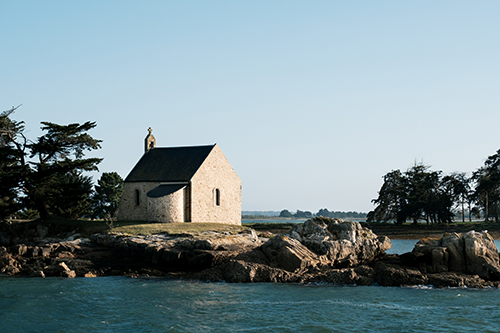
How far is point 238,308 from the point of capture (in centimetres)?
2012

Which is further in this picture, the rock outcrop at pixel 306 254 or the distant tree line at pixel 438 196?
the distant tree line at pixel 438 196

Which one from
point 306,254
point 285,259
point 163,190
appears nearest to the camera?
point 285,259

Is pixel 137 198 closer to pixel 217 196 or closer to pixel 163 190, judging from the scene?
pixel 163 190

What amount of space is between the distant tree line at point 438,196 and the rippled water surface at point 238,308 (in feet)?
166

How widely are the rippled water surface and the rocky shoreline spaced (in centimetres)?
131

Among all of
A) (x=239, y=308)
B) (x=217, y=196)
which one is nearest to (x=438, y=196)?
(x=217, y=196)

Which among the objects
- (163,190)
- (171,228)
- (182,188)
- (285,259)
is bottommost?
(285,259)

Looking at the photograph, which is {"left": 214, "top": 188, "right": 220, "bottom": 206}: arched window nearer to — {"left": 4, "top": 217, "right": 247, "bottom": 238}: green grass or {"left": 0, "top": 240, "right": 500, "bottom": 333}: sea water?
{"left": 4, "top": 217, "right": 247, "bottom": 238}: green grass

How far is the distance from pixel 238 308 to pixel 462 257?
1357 centimetres

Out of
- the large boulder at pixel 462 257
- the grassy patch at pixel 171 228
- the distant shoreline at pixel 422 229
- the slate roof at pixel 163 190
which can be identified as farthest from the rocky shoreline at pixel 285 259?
the distant shoreline at pixel 422 229

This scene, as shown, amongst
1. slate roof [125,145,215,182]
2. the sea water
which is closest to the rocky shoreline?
the sea water

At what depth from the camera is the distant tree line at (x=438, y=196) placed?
7050 cm

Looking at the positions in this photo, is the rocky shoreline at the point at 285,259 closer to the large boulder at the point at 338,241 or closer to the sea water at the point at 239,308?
the large boulder at the point at 338,241

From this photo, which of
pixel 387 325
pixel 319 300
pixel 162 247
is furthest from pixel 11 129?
pixel 387 325
